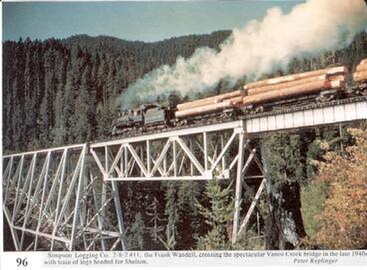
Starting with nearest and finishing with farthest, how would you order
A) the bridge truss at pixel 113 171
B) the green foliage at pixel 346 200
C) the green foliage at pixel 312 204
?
the green foliage at pixel 346 200 < the green foliage at pixel 312 204 < the bridge truss at pixel 113 171

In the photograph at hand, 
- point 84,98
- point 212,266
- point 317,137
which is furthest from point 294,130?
point 84,98

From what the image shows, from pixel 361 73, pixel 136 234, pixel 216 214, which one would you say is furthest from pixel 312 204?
pixel 136 234

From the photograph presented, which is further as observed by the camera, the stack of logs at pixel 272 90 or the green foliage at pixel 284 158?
the green foliage at pixel 284 158

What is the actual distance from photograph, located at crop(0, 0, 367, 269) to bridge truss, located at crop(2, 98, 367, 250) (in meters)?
0.02

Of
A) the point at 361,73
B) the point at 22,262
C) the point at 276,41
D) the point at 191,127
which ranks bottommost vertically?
the point at 22,262

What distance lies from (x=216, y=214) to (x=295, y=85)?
137cm

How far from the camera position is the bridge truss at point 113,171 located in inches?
203

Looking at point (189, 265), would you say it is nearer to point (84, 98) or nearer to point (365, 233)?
point (365, 233)

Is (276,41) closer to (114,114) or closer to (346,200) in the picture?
(346,200)

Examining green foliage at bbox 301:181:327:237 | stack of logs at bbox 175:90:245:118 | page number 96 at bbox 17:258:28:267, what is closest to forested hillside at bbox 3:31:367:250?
green foliage at bbox 301:181:327:237

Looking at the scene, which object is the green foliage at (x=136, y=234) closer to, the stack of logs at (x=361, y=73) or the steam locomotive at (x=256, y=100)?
the steam locomotive at (x=256, y=100)

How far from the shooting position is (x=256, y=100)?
5145 millimetres

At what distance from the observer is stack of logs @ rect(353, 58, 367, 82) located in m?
4.75

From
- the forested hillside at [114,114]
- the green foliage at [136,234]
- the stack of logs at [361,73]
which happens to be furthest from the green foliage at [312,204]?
the green foliage at [136,234]
